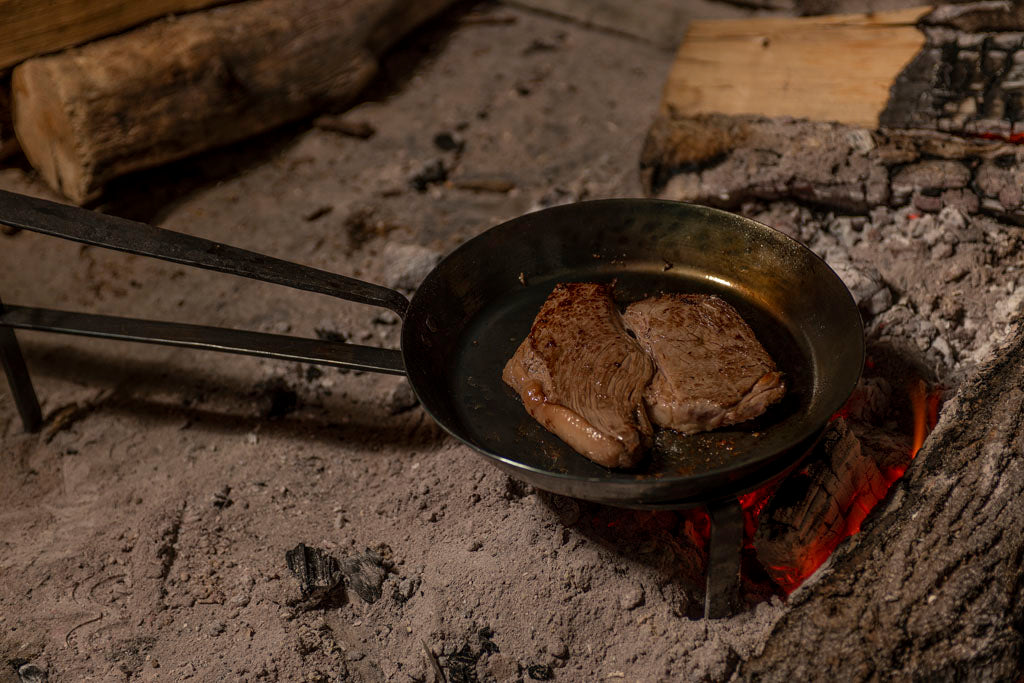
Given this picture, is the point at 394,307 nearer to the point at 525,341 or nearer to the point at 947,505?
the point at 525,341

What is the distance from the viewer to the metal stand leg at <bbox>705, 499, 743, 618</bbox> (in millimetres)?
2439

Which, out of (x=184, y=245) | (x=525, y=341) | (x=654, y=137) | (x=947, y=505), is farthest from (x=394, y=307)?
(x=654, y=137)

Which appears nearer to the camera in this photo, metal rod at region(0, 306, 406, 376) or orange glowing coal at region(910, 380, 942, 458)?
metal rod at region(0, 306, 406, 376)

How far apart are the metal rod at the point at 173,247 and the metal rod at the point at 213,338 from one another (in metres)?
0.22

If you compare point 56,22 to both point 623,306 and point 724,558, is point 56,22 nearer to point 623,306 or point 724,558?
point 623,306

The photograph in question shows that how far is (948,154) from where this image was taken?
3.76m

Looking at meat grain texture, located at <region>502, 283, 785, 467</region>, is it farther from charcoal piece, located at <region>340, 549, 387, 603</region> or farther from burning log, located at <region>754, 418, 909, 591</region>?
charcoal piece, located at <region>340, 549, 387, 603</region>

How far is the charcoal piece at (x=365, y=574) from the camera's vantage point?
2.92 meters

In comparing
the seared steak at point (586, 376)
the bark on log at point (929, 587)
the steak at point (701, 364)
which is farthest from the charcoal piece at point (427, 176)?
the bark on log at point (929, 587)

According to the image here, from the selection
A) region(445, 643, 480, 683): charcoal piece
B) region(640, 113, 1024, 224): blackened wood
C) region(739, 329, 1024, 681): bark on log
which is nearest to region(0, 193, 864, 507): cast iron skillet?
region(739, 329, 1024, 681): bark on log

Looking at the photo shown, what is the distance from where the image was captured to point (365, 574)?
2.96 m

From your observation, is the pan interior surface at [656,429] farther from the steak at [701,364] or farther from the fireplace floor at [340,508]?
the fireplace floor at [340,508]

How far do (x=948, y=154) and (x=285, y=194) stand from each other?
4007 millimetres

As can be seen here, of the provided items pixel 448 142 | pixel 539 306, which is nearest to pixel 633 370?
pixel 539 306
